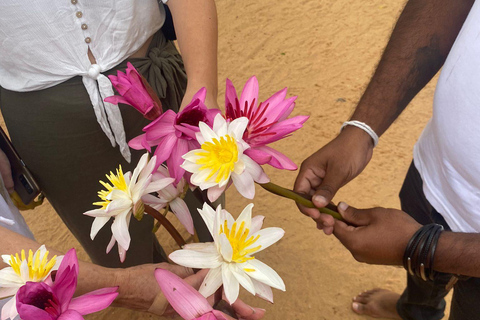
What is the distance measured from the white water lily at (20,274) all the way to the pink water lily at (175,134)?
165 millimetres

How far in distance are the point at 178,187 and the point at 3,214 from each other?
51 centimetres

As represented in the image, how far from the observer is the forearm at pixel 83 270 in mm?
680

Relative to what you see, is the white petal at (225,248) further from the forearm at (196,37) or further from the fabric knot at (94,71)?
the fabric knot at (94,71)

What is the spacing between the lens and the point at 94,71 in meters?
0.98

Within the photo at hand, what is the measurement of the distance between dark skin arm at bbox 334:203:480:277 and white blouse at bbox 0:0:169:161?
0.58 metres

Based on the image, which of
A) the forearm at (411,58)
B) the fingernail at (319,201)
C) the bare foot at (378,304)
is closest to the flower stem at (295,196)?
the fingernail at (319,201)

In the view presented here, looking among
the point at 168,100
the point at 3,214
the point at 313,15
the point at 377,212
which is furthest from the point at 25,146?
the point at 313,15

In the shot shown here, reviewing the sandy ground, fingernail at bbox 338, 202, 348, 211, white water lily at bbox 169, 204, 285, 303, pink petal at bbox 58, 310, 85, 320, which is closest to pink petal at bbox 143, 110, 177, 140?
white water lily at bbox 169, 204, 285, 303

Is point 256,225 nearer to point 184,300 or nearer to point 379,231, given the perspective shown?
point 184,300

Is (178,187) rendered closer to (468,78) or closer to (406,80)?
(468,78)

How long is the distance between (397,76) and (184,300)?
2.66ft

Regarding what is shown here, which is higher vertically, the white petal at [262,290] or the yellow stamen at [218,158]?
the yellow stamen at [218,158]

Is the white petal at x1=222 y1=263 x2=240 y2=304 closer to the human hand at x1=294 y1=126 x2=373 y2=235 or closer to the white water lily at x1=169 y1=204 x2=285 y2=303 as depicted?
the white water lily at x1=169 y1=204 x2=285 y2=303

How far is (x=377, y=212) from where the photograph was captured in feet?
2.89
